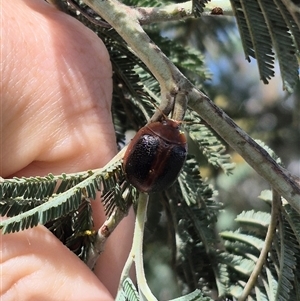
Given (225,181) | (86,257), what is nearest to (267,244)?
(86,257)

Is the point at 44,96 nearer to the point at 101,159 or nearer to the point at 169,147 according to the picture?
the point at 101,159

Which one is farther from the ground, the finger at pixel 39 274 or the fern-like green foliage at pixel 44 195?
the fern-like green foliage at pixel 44 195

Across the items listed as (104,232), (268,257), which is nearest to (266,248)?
(268,257)

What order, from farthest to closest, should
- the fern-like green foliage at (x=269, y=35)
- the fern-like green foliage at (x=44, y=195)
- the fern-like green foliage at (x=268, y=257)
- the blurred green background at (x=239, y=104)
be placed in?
the blurred green background at (x=239, y=104)
the fern-like green foliage at (x=268, y=257)
the fern-like green foliage at (x=269, y=35)
the fern-like green foliage at (x=44, y=195)

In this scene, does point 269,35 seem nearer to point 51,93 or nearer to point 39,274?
point 51,93

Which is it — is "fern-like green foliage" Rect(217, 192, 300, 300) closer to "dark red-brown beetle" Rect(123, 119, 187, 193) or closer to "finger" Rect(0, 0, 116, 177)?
"dark red-brown beetle" Rect(123, 119, 187, 193)

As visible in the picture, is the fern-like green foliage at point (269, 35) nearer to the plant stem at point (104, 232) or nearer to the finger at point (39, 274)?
the plant stem at point (104, 232)

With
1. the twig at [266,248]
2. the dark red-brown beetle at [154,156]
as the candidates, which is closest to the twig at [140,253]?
the dark red-brown beetle at [154,156]
